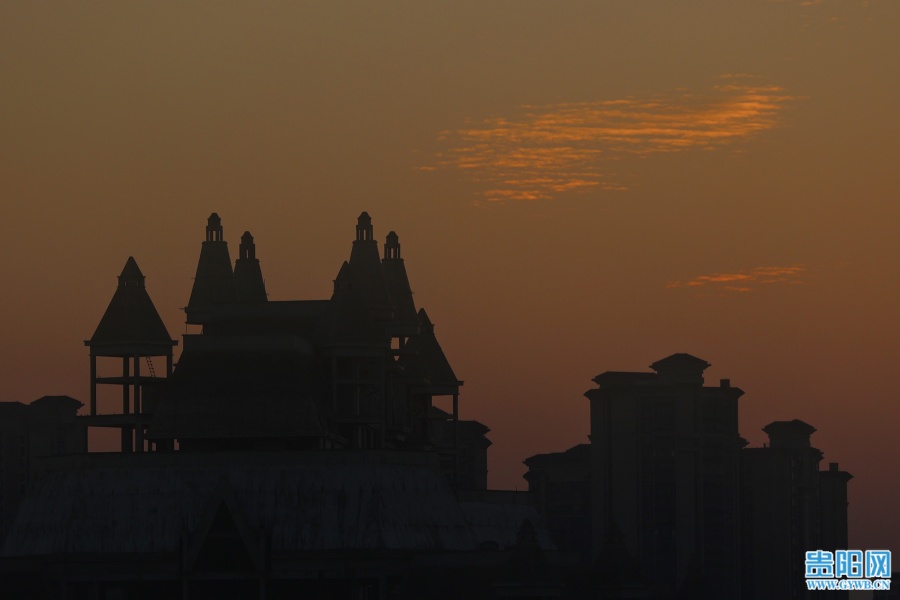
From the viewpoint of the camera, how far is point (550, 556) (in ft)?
422

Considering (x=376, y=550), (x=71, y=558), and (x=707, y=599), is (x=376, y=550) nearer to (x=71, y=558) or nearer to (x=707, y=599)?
(x=71, y=558)

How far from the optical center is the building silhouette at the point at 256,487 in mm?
124938

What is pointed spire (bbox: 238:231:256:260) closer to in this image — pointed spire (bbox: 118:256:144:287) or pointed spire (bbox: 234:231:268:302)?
pointed spire (bbox: 234:231:268:302)

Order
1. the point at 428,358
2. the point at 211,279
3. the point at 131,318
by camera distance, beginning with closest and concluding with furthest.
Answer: the point at 131,318 < the point at 211,279 < the point at 428,358

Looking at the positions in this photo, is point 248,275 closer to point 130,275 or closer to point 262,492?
point 130,275

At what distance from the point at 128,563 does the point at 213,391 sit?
1093 centimetres

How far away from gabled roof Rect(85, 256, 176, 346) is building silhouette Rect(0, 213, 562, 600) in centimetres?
8

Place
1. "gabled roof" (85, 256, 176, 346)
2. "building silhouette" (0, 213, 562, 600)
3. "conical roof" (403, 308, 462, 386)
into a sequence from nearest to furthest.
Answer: "building silhouette" (0, 213, 562, 600), "gabled roof" (85, 256, 176, 346), "conical roof" (403, 308, 462, 386)

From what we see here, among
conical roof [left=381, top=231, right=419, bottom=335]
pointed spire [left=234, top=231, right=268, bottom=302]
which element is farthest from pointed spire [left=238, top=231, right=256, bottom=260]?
conical roof [left=381, top=231, right=419, bottom=335]

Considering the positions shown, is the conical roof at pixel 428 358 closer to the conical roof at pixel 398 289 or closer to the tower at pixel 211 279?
the conical roof at pixel 398 289

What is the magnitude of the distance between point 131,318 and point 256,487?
52.3 ft

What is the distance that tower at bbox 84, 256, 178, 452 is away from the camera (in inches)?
5404

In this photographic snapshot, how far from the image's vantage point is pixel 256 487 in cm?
12781

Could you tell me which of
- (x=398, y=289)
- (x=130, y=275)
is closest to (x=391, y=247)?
(x=398, y=289)
